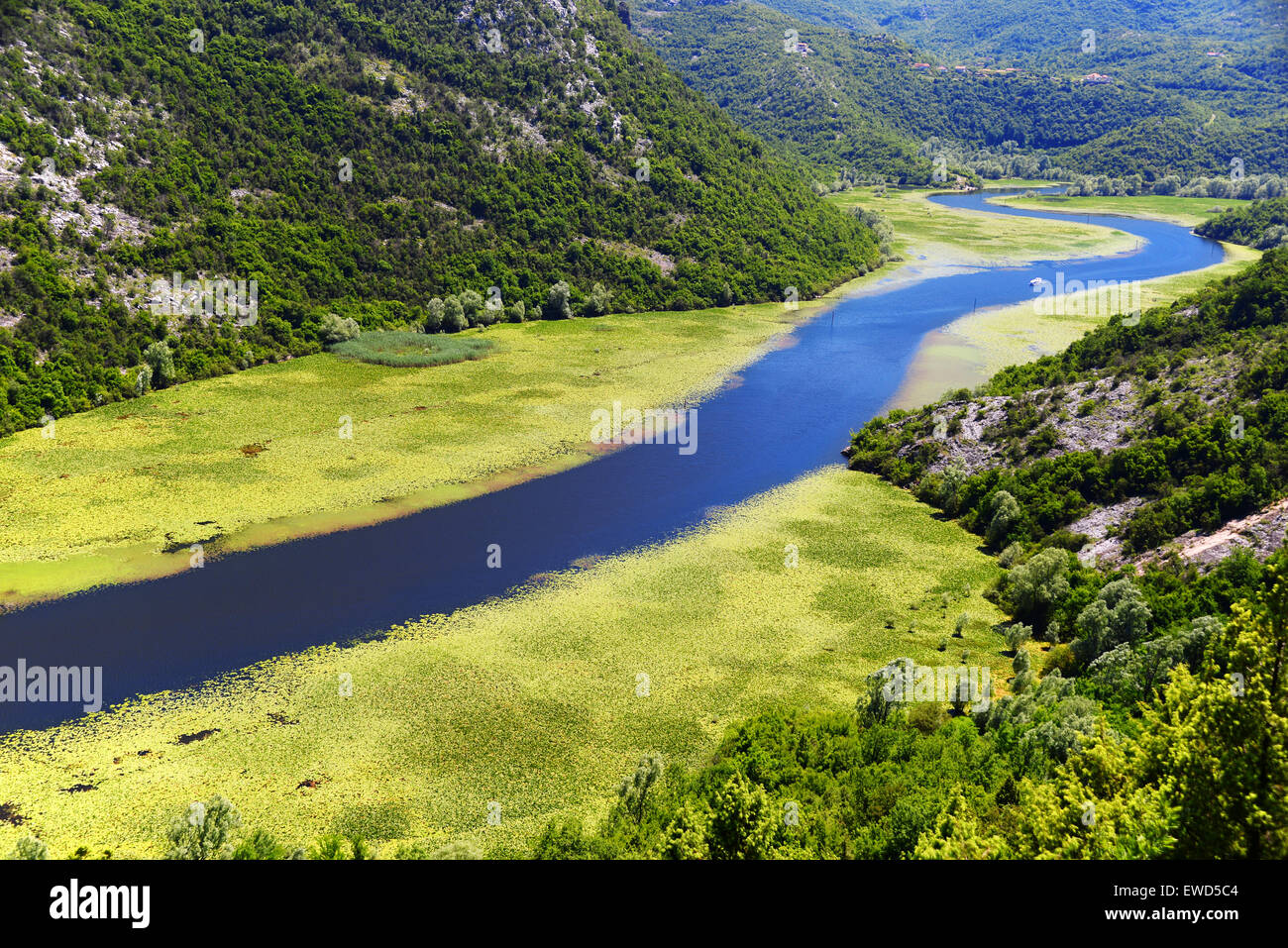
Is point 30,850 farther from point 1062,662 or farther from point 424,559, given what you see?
point 1062,662

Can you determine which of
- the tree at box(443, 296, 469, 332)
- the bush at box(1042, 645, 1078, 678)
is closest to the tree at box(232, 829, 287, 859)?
the bush at box(1042, 645, 1078, 678)

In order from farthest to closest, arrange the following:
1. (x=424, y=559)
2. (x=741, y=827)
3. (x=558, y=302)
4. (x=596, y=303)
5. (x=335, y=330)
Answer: (x=596, y=303) < (x=558, y=302) < (x=335, y=330) < (x=424, y=559) < (x=741, y=827)

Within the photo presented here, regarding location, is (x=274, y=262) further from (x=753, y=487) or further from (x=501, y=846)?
(x=501, y=846)

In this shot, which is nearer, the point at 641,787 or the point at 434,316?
the point at 641,787

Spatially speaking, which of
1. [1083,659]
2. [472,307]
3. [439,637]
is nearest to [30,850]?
[439,637]

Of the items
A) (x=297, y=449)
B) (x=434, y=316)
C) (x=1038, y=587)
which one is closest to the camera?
(x=1038, y=587)

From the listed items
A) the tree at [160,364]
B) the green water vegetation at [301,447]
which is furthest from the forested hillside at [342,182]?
the green water vegetation at [301,447]

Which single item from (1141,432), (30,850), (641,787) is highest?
(1141,432)

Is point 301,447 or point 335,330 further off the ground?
point 335,330

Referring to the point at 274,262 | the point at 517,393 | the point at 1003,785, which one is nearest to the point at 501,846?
the point at 1003,785
